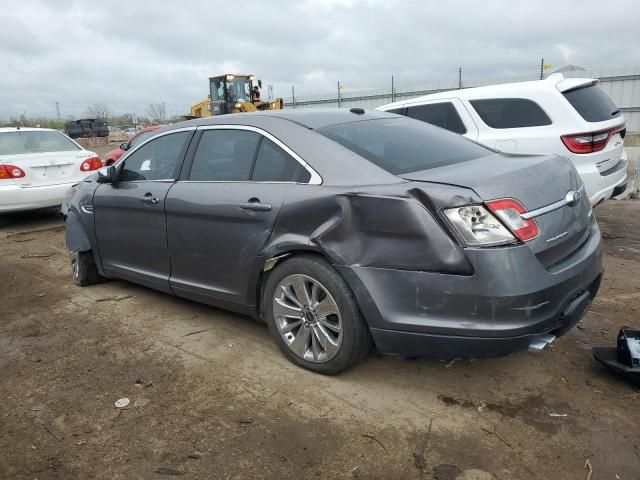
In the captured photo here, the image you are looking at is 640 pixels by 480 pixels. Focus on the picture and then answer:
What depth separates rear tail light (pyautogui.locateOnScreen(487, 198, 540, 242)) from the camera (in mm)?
2535

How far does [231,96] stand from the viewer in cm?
2214

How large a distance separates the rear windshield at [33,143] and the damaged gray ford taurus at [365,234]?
5.09 m

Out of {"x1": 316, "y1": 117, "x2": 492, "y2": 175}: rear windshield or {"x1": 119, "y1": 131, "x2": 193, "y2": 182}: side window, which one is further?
{"x1": 119, "y1": 131, "x2": 193, "y2": 182}: side window

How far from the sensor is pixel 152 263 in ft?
13.7

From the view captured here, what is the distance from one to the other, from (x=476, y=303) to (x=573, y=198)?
3.11 ft

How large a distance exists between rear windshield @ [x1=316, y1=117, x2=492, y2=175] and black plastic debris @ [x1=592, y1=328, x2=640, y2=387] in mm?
1378

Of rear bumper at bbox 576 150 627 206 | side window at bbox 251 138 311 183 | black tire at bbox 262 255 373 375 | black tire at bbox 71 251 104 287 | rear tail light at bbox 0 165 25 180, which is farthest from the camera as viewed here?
rear tail light at bbox 0 165 25 180

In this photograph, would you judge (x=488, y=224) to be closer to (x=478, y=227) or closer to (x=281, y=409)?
(x=478, y=227)

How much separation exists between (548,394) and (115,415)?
241cm

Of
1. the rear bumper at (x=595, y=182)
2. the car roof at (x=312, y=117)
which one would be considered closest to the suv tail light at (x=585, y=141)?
the rear bumper at (x=595, y=182)

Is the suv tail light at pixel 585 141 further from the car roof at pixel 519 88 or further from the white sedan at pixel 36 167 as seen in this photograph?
the white sedan at pixel 36 167

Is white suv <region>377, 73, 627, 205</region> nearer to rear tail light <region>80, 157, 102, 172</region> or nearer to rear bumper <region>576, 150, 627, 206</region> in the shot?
rear bumper <region>576, 150, 627, 206</region>

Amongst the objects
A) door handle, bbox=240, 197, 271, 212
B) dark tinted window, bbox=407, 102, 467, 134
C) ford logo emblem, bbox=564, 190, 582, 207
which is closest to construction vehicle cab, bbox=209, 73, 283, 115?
dark tinted window, bbox=407, 102, 467, 134

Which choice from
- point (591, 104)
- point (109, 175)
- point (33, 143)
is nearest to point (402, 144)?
point (109, 175)
